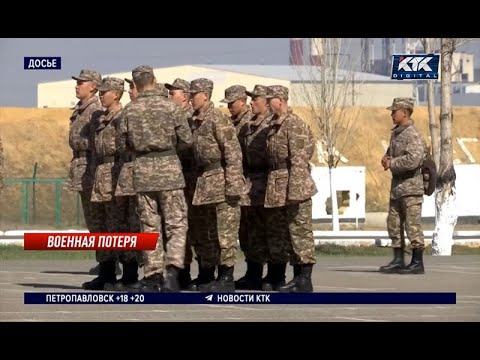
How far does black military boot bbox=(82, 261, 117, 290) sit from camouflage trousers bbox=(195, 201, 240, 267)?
1007 millimetres

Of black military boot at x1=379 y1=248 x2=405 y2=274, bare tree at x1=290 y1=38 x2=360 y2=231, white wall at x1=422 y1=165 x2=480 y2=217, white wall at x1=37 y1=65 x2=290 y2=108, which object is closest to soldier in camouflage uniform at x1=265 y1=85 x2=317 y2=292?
black military boot at x1=379 y1=248 x2=405 y2=274

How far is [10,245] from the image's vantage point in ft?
73.8

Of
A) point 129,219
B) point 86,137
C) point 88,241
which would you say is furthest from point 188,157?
point 88,241

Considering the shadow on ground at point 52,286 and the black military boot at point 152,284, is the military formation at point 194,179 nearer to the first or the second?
the black military boot at point 152,284

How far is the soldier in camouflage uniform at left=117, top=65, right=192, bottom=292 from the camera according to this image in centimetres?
1226

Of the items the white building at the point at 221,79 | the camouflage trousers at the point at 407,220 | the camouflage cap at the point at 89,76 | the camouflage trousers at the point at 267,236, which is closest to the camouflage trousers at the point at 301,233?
the camouflage trousers at the point at 267,236

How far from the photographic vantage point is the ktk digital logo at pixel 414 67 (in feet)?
40.3

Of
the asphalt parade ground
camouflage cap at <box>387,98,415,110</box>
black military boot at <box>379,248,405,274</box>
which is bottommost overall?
the asphalt parade ground

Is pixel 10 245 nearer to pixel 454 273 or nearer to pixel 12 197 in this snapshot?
pixel 454 273

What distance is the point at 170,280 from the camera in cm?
1251

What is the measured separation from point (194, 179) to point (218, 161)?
41cm

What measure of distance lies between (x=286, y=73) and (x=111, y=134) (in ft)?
122

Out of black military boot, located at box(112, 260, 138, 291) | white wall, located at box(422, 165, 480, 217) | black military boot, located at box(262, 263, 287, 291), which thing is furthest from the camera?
white wall, located at box(422, 165, 480, 217)

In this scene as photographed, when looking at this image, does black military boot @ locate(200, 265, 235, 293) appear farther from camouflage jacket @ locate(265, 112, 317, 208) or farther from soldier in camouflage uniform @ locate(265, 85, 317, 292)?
camouflage jacket @ locate(265, 112, 317, 208)
